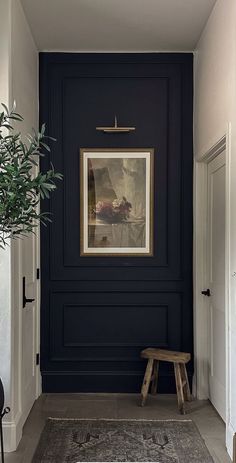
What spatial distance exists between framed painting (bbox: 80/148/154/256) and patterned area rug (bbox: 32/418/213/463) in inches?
59.9

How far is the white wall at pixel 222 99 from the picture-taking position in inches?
129

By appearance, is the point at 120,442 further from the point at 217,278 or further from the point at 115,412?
the point at 217,278

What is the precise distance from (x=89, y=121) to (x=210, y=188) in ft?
4.15

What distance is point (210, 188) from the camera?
451 centimetres

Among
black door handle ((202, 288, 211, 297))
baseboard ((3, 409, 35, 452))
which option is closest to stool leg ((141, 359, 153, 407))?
black door handle ((202, 288, 211, 297))

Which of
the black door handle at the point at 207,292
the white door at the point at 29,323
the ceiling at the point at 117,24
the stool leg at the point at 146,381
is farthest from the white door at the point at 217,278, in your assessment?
the white door at the point at 29,323

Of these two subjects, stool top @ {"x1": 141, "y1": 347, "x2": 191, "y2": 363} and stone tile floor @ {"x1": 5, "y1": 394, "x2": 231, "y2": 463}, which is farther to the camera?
stool top @ {"x1": 141, "y1": 347, "x2": 191, "y2": 363}

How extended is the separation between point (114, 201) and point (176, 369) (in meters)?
1.57

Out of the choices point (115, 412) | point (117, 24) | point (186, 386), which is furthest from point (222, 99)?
point (115, 412)

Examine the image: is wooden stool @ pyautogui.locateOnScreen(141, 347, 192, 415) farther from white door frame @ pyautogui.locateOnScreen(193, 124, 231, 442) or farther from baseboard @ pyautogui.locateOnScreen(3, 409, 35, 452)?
baseboard @ pyautogui.locateOnScreen(3, 409, 35, 452)

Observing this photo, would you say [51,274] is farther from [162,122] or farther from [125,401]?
[162,122]

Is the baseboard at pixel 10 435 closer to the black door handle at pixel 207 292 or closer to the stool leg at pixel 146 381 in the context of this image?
the stool leg at pixel 146 381

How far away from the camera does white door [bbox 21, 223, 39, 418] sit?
396 cm

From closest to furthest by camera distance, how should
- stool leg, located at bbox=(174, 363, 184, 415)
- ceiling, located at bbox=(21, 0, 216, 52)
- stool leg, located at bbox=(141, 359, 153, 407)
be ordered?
ceiling, located at bbox=(21, 0, 216, 52), stool leg, located at bbox=(174, 363, 184, 415), stool leg, located at bbox=(141, 359, 153, 407)
